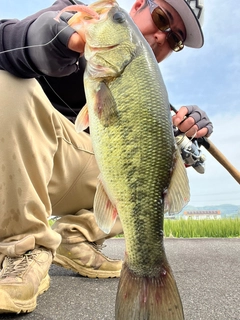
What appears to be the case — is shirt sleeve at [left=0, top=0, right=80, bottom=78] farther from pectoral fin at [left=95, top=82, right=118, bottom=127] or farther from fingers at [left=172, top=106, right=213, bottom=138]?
fingers at [left=172, top=106, right=213, bottom=138]

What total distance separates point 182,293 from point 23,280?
0.84 metres

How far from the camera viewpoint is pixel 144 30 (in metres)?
2.64

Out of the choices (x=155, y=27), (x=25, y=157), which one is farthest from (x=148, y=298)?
(x=155, y=27)

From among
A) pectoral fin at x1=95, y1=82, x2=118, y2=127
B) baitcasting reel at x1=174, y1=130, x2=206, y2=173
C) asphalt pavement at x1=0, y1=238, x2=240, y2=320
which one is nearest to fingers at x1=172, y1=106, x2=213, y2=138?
baitcasting reel at x1=174, y1=130, x2=206, y2=173

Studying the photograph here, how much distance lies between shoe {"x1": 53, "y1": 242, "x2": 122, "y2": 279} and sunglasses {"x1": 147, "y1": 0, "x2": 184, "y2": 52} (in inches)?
61.5

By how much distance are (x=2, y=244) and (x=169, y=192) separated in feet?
3.00

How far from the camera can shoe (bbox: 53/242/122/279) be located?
7.69 ft

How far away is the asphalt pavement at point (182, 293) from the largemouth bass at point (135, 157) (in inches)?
17.7

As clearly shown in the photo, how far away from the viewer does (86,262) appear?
2350mm

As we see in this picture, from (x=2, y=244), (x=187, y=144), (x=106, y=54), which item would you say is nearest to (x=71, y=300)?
(x=2, y=244)

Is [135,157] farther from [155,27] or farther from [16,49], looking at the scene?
[155,27]

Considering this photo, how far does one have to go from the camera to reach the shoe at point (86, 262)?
2.34m

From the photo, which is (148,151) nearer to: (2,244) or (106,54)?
(106,54)

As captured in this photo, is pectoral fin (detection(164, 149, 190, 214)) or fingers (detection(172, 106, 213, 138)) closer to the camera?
pectoral fin (detection(164, 149, 190, 214))
